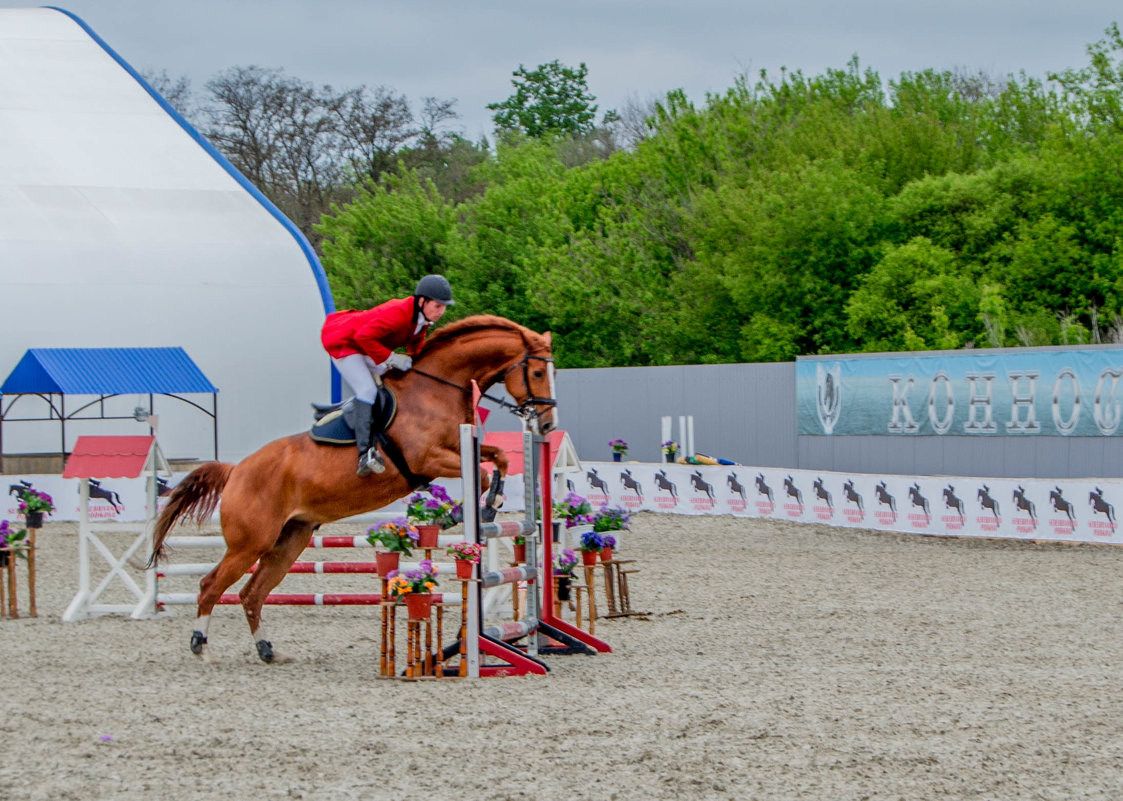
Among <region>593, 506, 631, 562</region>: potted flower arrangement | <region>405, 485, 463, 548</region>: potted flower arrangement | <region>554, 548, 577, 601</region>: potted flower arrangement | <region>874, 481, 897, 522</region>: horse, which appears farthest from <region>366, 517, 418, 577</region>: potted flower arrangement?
<region>874, 481, 897, 522</region>: horse

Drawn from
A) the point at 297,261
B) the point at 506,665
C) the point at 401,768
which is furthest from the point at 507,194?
the point at 401,768

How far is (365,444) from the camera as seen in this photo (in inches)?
293

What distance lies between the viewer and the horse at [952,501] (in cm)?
1562

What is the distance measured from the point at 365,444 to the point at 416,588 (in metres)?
0.88

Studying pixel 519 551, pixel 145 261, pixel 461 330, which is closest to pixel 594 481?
pixel 145 261

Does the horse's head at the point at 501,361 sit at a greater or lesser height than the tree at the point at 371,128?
lesser

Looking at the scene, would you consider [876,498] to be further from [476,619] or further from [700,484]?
[476,619]

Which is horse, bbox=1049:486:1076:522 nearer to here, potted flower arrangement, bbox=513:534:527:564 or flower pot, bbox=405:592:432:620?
potted flower arrangement, bbox=513:534:527:564

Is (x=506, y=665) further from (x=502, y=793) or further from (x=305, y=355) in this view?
(x=305, y=355)

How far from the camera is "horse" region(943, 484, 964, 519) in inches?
615

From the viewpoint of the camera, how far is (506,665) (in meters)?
7.47

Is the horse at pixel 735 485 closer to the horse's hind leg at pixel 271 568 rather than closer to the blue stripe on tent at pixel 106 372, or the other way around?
the blue stripe on tent at pixel 106 372

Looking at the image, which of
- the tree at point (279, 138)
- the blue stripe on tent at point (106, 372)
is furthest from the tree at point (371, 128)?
the blue stripe on tent at point (106, 372)

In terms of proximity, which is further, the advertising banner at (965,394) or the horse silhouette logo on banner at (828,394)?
the horse silhouette logo on banner at (828,394)
